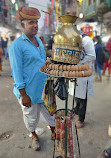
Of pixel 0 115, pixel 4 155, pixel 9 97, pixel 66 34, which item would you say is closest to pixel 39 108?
pixel 4 155

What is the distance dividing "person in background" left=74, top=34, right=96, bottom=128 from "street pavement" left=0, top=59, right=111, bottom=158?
0.37m

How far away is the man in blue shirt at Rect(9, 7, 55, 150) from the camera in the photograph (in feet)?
5.49

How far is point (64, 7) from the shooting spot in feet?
78.2

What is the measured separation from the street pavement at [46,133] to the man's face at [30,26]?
1.52 m

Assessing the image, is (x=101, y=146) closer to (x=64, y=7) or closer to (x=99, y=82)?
(x=99, y=82)

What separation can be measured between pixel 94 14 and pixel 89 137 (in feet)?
45.5

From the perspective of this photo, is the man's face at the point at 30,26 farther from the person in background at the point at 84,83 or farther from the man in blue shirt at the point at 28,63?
the person in background at the point at 84,83

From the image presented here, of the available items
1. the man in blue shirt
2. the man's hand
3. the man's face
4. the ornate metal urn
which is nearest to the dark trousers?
the man in blue shirt

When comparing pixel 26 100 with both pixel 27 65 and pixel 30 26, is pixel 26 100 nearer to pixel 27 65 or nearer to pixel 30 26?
pixel 27 65

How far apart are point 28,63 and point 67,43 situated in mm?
723

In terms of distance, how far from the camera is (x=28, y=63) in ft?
5.87

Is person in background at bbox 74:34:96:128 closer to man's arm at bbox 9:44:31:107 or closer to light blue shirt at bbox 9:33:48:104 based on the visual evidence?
light blue shirt at bbox 9:33:48:104

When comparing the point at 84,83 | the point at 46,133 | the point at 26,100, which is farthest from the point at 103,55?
the point at 26,100

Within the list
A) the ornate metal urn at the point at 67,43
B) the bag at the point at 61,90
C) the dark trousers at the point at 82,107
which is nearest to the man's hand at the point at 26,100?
the bag at the point at 61,90
